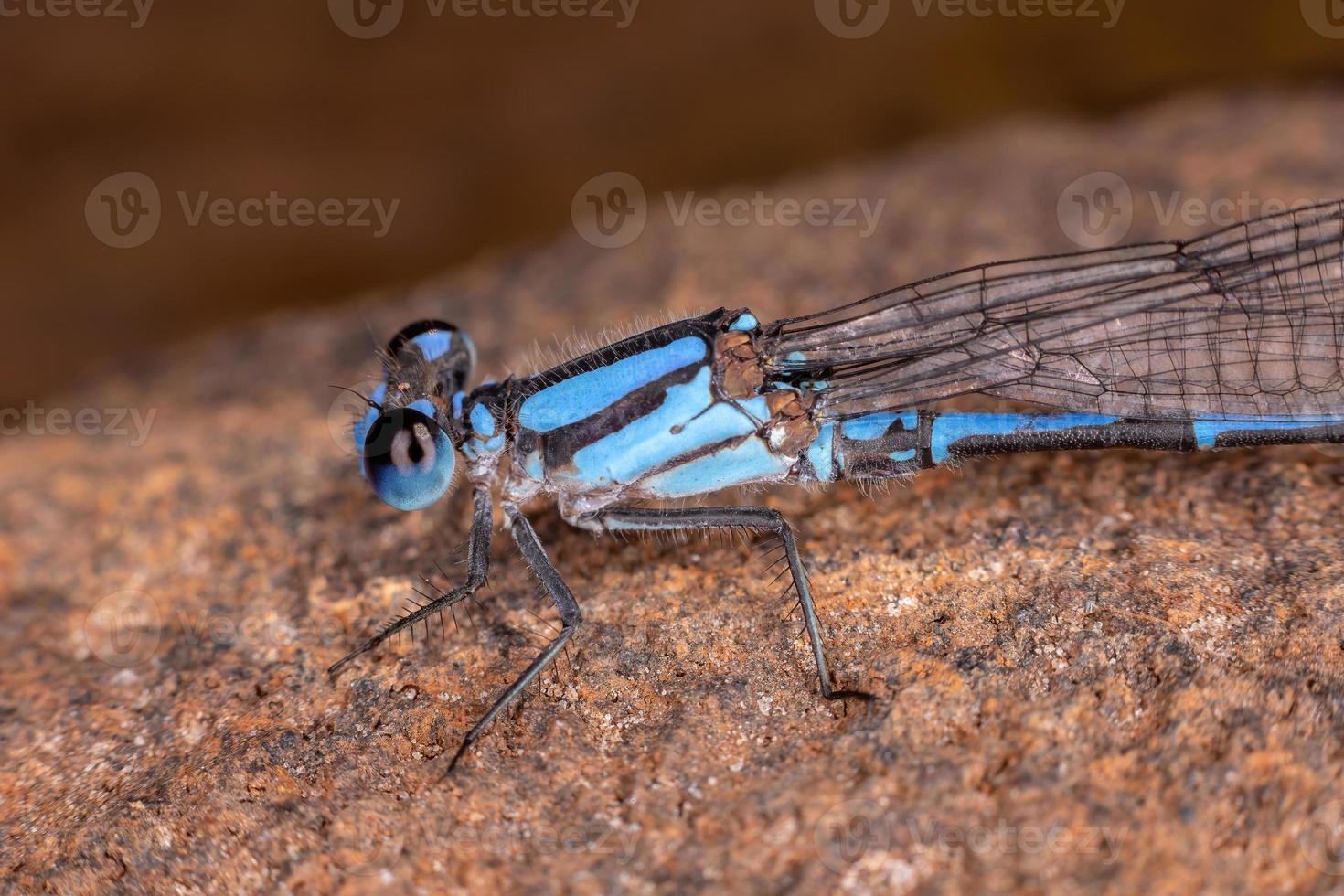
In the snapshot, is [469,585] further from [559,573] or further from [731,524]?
[731,524]

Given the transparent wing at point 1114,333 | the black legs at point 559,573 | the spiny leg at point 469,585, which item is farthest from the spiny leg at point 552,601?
the transparent wing at point 1114,333

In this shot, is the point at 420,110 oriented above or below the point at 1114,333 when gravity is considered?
above

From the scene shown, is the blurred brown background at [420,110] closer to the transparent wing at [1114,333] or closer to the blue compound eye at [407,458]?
the transparent wing at [1114,333]

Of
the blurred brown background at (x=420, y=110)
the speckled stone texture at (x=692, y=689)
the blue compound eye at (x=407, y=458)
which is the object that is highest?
the blurred brown background at (x=420, y=110)

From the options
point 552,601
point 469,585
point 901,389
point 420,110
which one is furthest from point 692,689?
point 420,110

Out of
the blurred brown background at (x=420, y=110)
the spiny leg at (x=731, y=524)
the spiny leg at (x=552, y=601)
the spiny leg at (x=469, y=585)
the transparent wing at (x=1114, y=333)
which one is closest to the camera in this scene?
the spiny leg at (x=552, y=601)

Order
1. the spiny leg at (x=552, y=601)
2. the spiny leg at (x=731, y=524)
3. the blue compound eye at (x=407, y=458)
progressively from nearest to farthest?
the spiny leg at (x=552, y=601), the spiny leg at (x=731, y=524), the blue compound eye at (x=407, y=458)

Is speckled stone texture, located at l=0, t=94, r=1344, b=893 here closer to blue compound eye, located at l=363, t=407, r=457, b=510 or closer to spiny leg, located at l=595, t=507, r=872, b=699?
spiny leg, located at l=595, t=507, r=872, b=699

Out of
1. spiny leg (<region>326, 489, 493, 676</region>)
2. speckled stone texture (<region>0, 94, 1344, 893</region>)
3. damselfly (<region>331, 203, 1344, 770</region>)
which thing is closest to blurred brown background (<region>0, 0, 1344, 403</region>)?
speckled stone texture (<region>0, 94, 1344, 893</region>)
